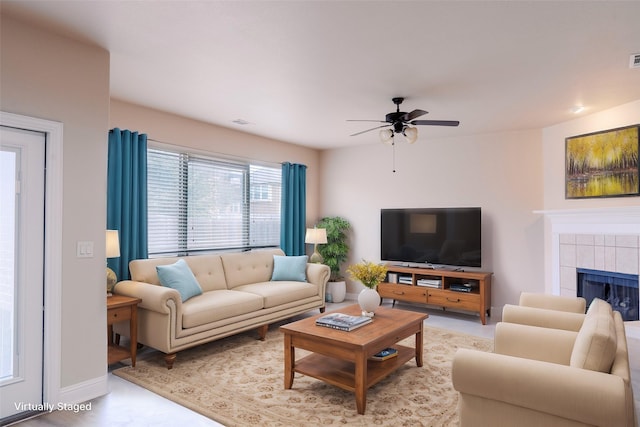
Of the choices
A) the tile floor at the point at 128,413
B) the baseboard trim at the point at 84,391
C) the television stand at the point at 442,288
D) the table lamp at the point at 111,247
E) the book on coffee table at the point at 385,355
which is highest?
the table lamp at the point at 111,247

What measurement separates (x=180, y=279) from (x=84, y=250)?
48.3 inches

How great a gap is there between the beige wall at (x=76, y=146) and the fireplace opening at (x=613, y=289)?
513cm

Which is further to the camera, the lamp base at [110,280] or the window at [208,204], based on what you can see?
the window at [208,204]

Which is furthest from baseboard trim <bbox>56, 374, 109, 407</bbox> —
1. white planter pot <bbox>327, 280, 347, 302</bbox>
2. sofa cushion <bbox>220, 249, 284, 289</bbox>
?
white planter pot <bbox>327, 280, 347, 302</bbox>

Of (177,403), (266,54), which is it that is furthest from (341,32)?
(177,403)

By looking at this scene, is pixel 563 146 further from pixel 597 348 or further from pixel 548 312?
pixel 597 348

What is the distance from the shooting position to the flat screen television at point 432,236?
17.6 feet

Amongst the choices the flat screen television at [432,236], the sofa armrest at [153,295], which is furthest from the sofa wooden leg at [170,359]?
the flat screen television at [432,236]

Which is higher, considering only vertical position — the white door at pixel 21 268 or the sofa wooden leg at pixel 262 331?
the white door at pixel 21 268

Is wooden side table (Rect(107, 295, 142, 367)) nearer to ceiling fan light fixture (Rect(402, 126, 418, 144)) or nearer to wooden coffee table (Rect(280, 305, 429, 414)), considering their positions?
wooden coffee table (Rect(280, 305, 429, 414))

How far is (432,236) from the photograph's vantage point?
5.68 metres

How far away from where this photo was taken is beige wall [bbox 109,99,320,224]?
168 inches

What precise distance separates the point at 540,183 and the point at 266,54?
13.3ft

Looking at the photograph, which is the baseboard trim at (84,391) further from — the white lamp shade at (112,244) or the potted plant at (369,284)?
the potted plant at (369,284)
